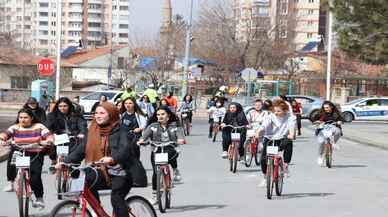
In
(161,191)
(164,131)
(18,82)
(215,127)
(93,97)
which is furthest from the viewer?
(18,82)

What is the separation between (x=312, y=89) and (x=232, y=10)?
11.6m

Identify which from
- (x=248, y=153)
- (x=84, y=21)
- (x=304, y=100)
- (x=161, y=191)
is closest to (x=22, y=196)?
(x=161, y=191)

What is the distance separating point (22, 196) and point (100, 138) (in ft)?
9.05

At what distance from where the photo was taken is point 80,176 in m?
7.21

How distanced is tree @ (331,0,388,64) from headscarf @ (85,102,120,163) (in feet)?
77.7

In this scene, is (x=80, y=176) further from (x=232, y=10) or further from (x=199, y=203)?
(x=232, y=10)

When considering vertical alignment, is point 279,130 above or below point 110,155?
below

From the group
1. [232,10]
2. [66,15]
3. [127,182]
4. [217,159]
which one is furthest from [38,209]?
[66,15]

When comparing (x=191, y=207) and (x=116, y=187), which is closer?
(x=116, y=187)

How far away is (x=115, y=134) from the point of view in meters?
7.27

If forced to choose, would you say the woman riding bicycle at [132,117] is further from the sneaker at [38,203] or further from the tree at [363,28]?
the tree at [363,28]

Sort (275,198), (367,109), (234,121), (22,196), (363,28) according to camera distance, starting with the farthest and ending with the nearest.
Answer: (367,109)
(363,28)
(234,121)
(275,198)
(22,196)

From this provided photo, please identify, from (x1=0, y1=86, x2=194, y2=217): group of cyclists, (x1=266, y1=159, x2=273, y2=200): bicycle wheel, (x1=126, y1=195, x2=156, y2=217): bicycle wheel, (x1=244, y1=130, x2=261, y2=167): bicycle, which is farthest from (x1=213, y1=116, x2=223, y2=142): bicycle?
(x1=126, y1=195, x2=156, y2=217): bicycle wheel

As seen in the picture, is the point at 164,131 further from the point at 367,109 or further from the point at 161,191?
the point at 367,109
